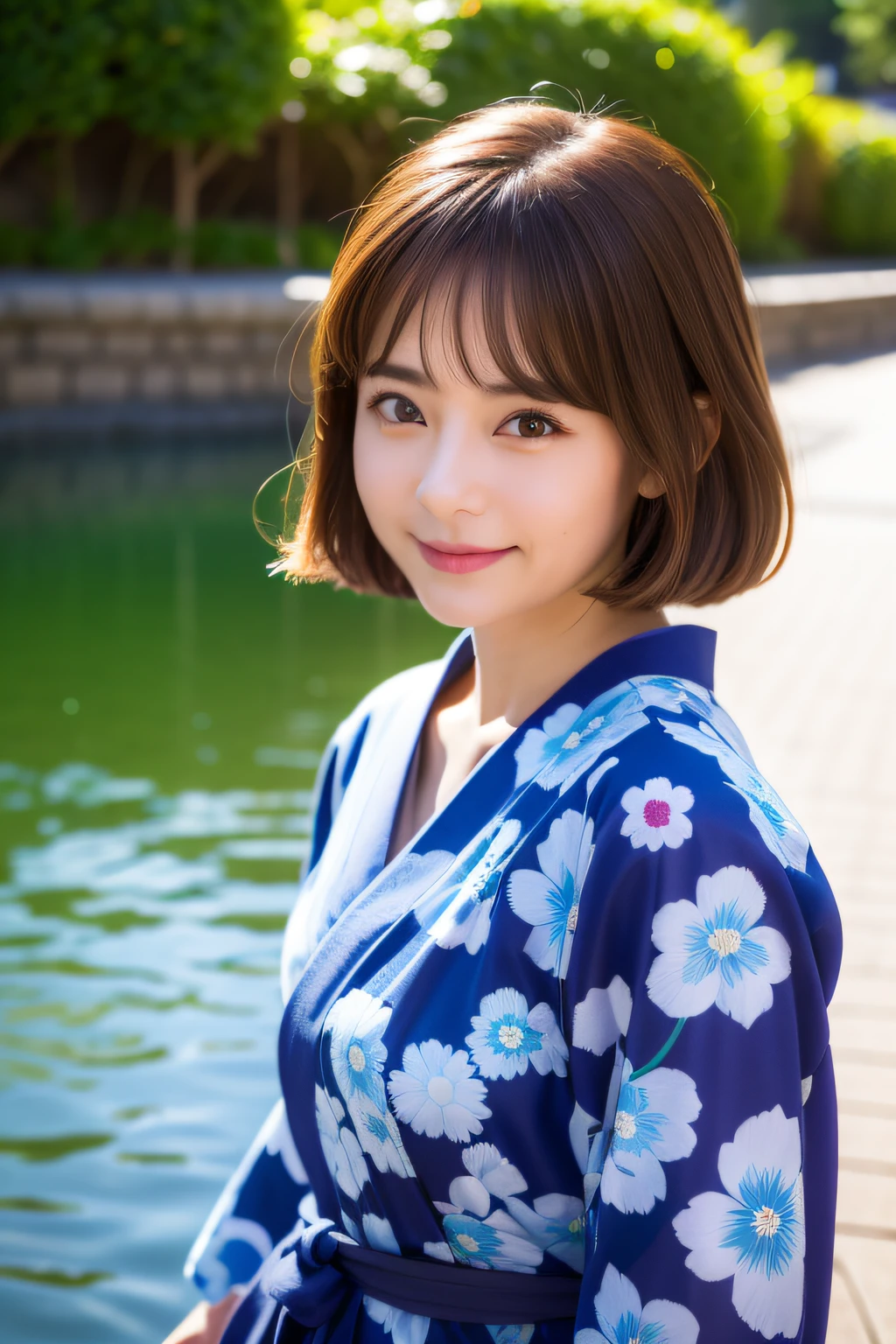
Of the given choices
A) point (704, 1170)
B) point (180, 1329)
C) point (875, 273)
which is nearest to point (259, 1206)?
point (180, 1329)

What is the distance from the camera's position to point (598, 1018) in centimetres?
96

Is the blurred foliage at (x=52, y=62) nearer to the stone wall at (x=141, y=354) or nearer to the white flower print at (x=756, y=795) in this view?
the stone wall at (x=141, y=354)

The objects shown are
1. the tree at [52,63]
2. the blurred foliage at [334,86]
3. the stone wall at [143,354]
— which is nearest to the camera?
the stone wall at [143,354]

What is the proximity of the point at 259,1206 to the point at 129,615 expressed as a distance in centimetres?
→ 462

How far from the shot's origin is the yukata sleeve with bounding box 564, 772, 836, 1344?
907 mm

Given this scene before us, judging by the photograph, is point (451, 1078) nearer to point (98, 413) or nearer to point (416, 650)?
point (416, 650)

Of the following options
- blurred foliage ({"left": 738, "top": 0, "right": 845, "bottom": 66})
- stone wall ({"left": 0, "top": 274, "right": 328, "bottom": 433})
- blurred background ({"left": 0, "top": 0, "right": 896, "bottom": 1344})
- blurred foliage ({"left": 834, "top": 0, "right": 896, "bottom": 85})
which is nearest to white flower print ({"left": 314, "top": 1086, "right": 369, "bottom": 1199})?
blurred background ({"left": 0, "top": 0, "right": 896, "bottom": 1344})

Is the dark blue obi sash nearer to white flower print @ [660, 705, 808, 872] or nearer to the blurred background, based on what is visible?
white flower print @ [660, 705, 808, 872]

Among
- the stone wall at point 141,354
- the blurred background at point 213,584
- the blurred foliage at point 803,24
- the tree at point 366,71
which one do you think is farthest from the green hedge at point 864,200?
the blurred foliage at point 803,24

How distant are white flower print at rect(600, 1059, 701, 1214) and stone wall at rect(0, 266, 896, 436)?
25.6ft

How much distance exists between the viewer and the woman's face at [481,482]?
107 cm

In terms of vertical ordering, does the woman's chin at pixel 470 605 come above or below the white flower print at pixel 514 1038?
above

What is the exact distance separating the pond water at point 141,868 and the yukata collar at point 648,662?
1585 mm

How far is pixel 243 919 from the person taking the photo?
3445 mm
